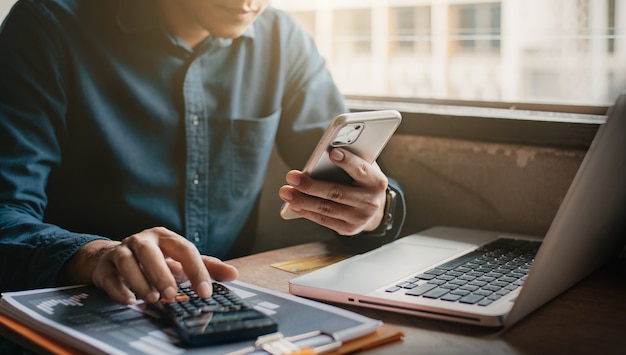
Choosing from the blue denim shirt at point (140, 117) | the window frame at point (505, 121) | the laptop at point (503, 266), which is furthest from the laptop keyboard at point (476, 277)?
the blue denim shirt at point (140, 117)

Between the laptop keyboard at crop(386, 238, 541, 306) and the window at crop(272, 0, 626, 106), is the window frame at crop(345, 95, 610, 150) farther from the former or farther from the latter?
→ the laptop keyboard at crop(386, 238, 541, 306)

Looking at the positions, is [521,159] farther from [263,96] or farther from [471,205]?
[263,96]

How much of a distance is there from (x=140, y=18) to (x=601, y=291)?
103 cm

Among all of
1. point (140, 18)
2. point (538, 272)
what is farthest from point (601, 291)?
point (140, 18)

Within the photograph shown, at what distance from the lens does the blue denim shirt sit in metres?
1.32

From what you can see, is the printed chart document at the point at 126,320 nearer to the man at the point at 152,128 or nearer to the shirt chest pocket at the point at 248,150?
the man at the point at 152,128

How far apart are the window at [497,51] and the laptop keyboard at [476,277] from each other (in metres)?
0.34

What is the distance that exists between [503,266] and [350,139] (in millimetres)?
→ 318

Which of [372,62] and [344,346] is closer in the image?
[344,346]

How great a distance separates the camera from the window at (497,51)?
1.53 m

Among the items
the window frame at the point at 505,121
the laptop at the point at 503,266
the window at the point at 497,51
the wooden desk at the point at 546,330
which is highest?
the window at the point at 497,51

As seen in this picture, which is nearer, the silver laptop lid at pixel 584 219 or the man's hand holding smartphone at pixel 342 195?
the silver laptop lid at pixel 584 219

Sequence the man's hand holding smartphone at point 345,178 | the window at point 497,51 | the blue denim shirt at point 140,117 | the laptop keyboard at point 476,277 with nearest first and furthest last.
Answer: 1. the laptop keyboard at point 476,277
2. the man's hand holding smartphone at point 345,178
3. the blue denim shirt at point 140,117
4. the window at point 497,51

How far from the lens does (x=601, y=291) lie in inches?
41.6
